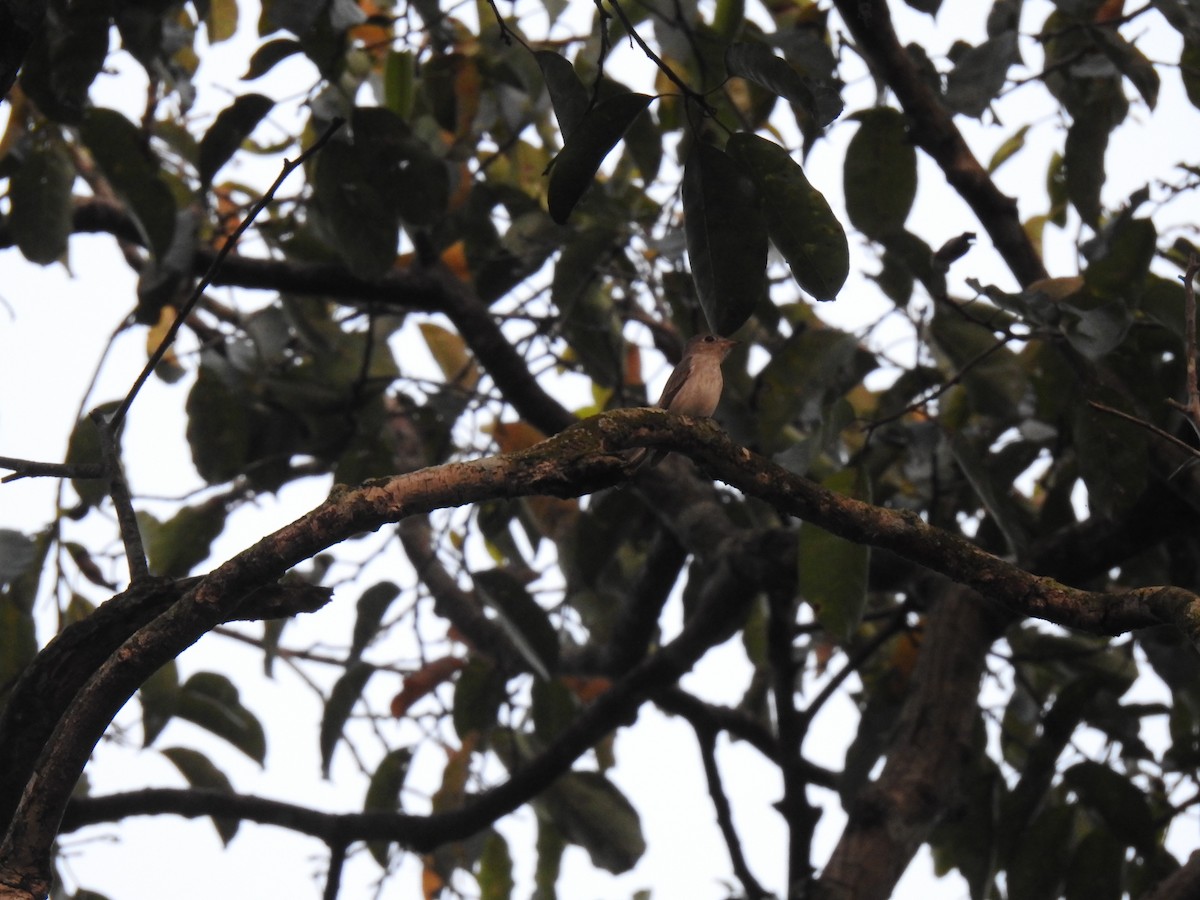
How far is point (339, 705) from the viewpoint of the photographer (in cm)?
461

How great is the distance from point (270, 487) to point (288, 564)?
294 centimetres

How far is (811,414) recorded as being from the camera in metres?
4.34

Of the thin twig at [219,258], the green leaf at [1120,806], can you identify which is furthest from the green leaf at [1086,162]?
the thin twig at [219,258]

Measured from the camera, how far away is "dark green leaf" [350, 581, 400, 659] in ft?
14.5

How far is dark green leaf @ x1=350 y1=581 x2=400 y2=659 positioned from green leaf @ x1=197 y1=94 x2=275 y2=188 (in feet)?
4.85

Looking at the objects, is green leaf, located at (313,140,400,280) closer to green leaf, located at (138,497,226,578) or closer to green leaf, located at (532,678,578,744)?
green leaf, located at (138,497,226,578)

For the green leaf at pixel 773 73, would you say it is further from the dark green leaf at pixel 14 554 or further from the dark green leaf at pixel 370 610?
the dark green leaf at pixel 370 610

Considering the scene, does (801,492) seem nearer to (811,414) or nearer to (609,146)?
(609,146)

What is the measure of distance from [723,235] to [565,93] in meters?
0.42

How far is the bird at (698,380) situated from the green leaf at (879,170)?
0.57 meters

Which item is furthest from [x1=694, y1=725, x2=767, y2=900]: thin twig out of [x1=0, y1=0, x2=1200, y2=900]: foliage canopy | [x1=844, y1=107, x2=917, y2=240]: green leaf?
[x1=844, y1=107, x2=917, y2=240]: green leaf

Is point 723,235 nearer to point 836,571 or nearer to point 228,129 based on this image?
point 836,571

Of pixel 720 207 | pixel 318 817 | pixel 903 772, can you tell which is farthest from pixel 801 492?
pixel 318 817

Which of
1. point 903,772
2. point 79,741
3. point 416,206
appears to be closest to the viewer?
point 79,741
